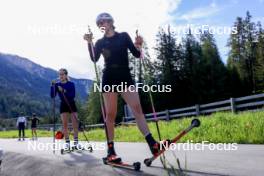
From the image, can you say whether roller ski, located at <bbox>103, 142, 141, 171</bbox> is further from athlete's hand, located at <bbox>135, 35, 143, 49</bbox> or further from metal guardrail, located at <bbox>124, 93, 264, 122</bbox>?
metal guardrail, located at <bbox>124, 93, 264, 122</bbox>

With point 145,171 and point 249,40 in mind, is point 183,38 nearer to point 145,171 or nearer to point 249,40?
point 249,40

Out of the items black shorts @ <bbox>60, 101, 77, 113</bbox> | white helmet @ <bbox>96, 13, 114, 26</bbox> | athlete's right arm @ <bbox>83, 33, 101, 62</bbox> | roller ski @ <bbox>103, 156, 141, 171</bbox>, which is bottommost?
roller ski @ <bbox>103, 156, 141, 171</bbox>

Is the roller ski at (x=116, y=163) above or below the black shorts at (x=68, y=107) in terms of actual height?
below

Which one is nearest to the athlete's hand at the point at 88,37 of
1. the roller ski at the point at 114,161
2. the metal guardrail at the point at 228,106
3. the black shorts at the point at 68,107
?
the roller ski at the point at 114,161

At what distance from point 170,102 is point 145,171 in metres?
61.0

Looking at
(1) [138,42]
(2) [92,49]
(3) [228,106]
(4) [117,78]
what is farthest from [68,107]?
(3) [228,106]

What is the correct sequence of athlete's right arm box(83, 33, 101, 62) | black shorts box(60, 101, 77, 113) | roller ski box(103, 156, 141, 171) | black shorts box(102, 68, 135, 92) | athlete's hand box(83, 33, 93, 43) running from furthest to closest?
black shorts box(60, 101, 77, 113) < athlete's hand box(83, 33, 93, 43) < athlete's right arm box(83, 33, 101, 62) < black shorts box(102, 68, 135, 92) < roller ski box(103, 156, 141, 171)

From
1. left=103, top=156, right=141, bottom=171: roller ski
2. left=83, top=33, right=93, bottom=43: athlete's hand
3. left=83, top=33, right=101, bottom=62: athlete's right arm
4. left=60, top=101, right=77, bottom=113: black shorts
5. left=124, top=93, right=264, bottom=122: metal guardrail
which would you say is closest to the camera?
left=103, top=156, right=141, bottom=171: roller ski

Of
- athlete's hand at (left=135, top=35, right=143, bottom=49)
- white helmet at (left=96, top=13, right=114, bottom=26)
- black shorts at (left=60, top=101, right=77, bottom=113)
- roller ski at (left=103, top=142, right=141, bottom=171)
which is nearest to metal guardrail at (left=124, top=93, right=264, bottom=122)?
black shorts at (left=60, top=101, right=77, bottom=113)

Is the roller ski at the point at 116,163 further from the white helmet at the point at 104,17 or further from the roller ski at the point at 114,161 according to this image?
the white helmet at the point at 104,17

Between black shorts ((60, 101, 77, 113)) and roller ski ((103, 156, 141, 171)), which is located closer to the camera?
roller ski ((103, 156, 141, 171))

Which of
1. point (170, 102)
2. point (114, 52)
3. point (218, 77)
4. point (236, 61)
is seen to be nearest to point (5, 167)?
point (114, 52)

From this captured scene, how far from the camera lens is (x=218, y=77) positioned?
225 ft

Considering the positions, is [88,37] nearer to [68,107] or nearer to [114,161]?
[114,161]
